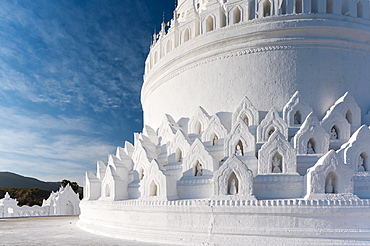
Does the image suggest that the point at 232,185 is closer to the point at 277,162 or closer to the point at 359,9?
the point at 277,162

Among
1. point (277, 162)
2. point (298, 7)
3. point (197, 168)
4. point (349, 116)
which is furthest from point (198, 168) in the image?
point (298, 7)

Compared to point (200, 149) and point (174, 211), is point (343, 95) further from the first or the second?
point (174, 211)

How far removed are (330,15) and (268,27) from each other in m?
2.08

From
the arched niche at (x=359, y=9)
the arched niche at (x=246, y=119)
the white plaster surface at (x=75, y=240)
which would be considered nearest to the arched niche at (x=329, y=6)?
the arched niche at (x=359, y=9)

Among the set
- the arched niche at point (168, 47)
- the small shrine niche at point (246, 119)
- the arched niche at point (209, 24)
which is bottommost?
the small shrine niche at point (246, 119)

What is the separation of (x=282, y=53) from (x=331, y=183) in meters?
4.73

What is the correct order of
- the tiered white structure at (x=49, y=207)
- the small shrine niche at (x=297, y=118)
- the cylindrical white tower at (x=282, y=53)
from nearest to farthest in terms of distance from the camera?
the small shrine niche at (x=297, y=118) < the cylindrical white tower at (x=282, y=53) < the tiered white structure at (x=49, y=207)

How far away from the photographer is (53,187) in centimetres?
8519

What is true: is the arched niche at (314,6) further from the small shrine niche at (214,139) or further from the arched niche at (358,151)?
the small shrine niche at (214,139)

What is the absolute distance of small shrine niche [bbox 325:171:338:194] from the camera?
8.59m

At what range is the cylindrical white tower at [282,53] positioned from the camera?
1102cm

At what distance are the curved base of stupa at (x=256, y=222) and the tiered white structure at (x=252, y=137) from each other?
25 millimetres

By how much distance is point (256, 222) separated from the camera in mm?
8312

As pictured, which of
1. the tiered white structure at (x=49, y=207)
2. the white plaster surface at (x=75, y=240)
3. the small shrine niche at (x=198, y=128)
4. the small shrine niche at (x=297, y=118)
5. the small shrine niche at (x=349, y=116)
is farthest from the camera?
the tiered white structure at (x=49, y=207)
